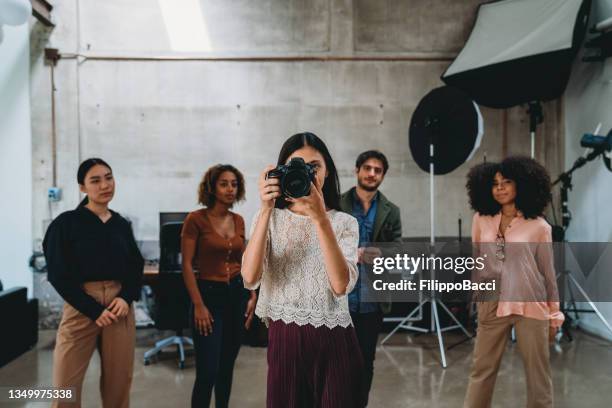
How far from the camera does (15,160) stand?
460 cm

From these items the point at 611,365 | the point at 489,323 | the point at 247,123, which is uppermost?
the point at 247,123

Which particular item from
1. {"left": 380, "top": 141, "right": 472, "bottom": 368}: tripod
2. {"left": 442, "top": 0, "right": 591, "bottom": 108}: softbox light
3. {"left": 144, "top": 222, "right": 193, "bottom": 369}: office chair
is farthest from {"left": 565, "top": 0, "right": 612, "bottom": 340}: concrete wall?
{"left": 144, "top": 222, "right": 193, "bottom": 369}: office chair

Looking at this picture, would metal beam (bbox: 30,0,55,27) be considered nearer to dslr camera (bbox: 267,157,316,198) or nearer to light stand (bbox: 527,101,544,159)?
dslr camera (bbox: 267,157,316,198)

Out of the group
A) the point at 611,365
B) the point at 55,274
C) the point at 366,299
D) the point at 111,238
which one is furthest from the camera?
the point at 611,365

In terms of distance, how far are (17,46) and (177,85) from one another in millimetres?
1647

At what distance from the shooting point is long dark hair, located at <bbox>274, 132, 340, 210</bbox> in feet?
3.84

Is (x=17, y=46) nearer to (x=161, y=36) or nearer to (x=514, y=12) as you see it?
(x=161, y=36)

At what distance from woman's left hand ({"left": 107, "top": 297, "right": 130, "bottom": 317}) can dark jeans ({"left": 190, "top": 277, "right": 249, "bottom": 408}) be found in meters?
0.33

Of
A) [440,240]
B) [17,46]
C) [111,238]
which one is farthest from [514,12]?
[17,46]

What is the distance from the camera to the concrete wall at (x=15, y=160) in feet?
14.8

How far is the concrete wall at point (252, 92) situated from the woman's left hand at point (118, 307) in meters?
2.90

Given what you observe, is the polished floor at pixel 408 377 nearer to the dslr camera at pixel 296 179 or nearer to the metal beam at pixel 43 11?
the dslr camera at pixel 296 179

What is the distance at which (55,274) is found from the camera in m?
1.89

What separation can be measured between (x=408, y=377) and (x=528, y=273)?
1.54m
